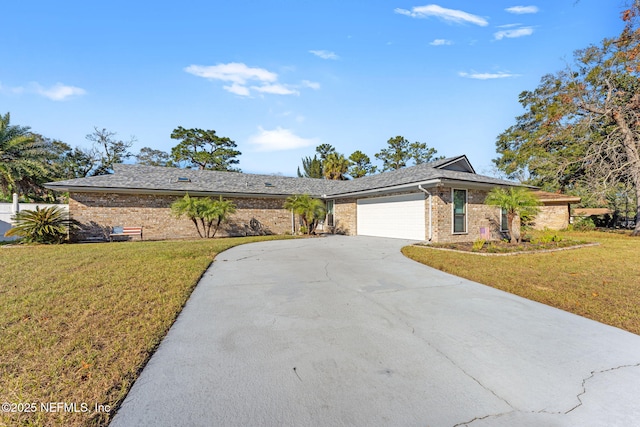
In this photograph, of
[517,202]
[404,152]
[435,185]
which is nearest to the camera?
[517,202]

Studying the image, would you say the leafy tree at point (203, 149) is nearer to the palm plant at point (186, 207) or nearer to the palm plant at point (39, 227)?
the palm plant at point (186, 207)

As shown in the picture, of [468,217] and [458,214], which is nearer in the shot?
[458,214]

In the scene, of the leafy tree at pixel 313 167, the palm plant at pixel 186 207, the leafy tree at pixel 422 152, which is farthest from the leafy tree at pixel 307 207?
the leafy tree at pixel 422 152

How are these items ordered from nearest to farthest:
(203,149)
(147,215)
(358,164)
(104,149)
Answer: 1. (147,215)
2. (104,149)
3. (203,149)
4. (358,164)

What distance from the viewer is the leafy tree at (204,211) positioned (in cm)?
1345

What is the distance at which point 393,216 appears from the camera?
45.0ft

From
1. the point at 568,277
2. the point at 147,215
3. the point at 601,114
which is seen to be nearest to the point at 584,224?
the point at 601,114

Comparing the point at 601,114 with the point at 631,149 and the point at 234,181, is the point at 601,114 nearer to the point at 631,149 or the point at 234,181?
the point at 631,149

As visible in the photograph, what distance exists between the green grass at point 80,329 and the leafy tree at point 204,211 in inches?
288

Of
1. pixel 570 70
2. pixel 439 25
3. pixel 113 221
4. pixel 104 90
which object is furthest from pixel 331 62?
pixel 570 70

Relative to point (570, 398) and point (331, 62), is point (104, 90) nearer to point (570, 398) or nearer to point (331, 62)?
point (331, 62)

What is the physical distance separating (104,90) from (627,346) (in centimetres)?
1636

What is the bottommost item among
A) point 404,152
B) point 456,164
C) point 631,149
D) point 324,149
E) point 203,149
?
point 456,164

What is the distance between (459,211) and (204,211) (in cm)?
1224
